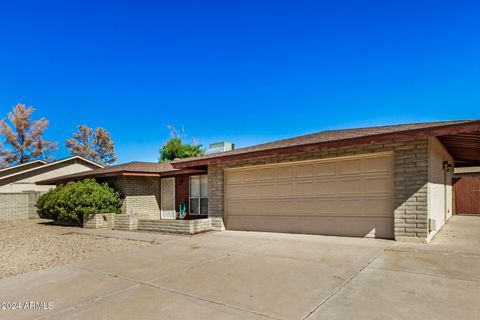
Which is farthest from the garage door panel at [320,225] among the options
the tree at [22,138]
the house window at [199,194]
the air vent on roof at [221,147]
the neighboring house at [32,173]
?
the tree at [22,138]

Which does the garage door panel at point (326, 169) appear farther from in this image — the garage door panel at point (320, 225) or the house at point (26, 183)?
the house at point (26, 183)

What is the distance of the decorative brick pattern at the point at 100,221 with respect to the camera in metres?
13.6

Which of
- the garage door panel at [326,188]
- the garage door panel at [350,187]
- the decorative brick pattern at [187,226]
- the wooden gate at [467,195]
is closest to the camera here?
the garage door panel at [350,187]

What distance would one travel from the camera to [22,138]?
37.7 meters

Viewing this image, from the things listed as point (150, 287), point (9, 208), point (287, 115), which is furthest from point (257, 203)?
point (287, 115)

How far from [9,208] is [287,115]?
2363 cm

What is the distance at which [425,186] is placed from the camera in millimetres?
7129

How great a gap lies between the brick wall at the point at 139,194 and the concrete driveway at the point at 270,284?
768 centimetres

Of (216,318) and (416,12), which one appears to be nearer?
(216,318)

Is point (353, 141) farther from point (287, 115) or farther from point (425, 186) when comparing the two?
point (287, 115)

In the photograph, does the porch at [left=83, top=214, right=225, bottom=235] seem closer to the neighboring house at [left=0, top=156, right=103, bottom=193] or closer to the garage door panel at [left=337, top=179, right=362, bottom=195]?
the garage door panel at [left=337, top=179, right=362, bottom=195]

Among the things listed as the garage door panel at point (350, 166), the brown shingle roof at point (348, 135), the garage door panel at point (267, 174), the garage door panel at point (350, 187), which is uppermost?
the brown shingle roof at point (348, 135)

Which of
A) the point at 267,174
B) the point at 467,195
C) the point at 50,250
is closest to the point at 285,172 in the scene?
the point at 267,174

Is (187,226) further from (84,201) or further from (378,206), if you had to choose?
(378,206)
